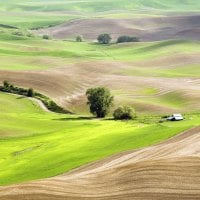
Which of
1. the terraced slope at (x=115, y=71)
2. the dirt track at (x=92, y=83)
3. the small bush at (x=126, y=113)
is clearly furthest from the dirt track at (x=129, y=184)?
the dirt track at (x=92, y=83)

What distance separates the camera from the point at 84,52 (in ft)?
589

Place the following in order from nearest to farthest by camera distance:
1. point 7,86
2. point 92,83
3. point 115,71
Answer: point 7,86 < point 92,83 < point 115,71

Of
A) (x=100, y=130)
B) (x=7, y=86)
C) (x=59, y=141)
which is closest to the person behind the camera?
(x=59, y=141)

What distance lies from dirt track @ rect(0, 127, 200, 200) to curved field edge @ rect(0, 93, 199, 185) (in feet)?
30.5

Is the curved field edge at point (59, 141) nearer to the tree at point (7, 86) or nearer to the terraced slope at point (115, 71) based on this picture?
the terraced slope at point (115, 71)

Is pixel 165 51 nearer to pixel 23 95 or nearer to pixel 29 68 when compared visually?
pixel 29 68

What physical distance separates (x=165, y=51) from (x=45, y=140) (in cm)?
12029

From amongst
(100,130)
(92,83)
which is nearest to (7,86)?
(92,83)

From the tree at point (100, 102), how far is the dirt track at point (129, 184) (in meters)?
51.8

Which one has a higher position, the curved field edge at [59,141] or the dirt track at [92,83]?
the dirt track at [92,83]

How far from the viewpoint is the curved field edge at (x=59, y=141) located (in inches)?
1838

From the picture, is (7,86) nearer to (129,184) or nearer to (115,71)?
(115,71)

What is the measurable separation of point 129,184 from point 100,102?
55409 mm

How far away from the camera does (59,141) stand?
60.9 meters
